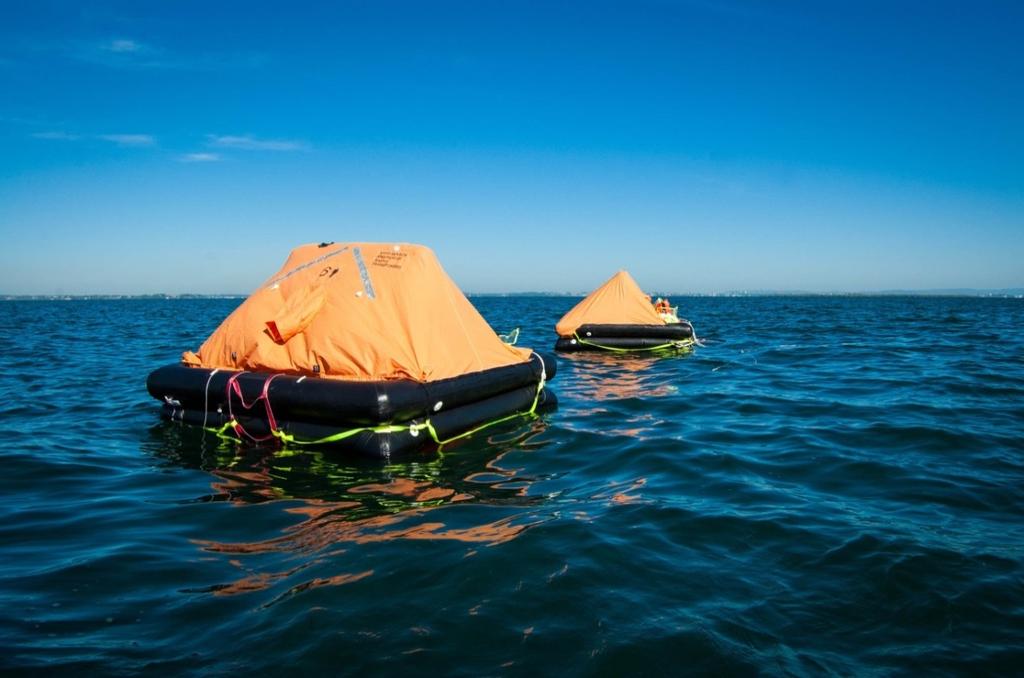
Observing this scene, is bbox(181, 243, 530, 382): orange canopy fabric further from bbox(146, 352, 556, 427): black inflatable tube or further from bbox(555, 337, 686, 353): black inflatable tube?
bbox(555, 337, 686, 353): black inflatable tube

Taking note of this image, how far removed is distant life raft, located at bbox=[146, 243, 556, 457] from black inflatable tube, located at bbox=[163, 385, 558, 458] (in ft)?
0.05

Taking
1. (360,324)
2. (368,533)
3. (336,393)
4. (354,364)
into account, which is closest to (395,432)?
(336,393)

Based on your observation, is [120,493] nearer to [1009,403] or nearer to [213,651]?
[213,651]

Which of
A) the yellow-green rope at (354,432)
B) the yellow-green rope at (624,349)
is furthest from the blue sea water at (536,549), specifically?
the yellow-green rope at (624,349)

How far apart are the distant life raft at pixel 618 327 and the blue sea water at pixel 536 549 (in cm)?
899

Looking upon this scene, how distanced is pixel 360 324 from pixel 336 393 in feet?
3.64

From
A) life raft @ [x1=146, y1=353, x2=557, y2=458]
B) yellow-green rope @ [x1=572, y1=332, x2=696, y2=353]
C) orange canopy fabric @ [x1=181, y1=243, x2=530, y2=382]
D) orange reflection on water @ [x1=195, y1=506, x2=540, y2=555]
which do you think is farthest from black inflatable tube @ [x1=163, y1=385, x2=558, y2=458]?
yellow-green rope @ [x1=572, y1=332, x2=696, y2=353]

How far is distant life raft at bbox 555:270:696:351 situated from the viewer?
734 inches

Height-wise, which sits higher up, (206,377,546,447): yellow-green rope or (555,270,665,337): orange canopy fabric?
(555,270,665,337): orange canopy fabric

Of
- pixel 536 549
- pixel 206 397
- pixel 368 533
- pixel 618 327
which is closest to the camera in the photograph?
pixel 536 549

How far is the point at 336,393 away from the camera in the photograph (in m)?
7.22

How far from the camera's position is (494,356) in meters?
9.18

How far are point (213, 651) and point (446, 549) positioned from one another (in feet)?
5.51

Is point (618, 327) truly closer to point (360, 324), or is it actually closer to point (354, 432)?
point (360, 324)
